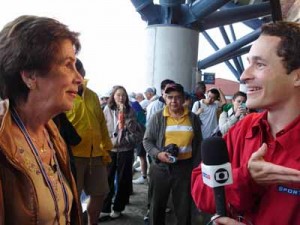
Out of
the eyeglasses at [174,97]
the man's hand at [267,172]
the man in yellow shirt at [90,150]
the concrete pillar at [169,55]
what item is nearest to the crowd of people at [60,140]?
the man's hand at [267,172]

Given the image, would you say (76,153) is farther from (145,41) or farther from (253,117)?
(145,41)

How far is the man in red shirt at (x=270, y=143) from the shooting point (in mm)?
1611

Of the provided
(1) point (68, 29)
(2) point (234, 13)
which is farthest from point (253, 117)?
(2) point (234, 13)

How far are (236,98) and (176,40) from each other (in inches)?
237

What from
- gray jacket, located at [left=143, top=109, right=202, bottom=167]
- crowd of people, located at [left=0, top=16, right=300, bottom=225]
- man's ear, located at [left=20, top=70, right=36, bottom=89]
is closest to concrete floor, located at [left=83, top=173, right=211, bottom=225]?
gray jacket, located at [left=143, top=109, right=202, bottom=167]

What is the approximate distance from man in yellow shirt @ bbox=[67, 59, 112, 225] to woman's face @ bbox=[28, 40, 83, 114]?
7.54 ft

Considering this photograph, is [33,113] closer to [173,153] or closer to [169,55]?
[173,153]

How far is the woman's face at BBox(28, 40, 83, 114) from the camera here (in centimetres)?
185

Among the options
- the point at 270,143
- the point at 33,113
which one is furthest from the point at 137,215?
the point at 270,143

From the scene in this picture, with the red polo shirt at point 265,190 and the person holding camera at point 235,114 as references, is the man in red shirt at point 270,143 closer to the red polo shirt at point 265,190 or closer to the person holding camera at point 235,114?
the red polo shirt at point 265,190

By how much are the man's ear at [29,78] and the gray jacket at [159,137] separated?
9.43ft

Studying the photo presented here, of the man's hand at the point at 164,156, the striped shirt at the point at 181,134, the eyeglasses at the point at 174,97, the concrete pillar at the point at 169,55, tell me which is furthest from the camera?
the concrete pillar at the point at 169,55

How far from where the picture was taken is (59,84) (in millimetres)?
1890

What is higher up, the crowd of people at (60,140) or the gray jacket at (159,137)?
the crowd of people at (60,140)
